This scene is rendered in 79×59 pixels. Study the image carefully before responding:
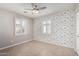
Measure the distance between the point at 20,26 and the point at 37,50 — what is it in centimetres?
56

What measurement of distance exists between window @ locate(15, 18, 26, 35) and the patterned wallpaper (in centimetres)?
21

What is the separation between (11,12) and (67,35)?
110 cm

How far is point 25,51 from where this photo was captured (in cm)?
146

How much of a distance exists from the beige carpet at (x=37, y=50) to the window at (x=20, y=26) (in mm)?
247

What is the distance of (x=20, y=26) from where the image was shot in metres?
1.49

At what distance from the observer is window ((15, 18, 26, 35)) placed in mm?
1470

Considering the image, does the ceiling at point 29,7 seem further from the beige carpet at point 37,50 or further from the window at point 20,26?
the beige carpet at point 37,50

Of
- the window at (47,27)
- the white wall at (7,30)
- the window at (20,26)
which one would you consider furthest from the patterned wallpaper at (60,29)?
the white wall at (7,30)

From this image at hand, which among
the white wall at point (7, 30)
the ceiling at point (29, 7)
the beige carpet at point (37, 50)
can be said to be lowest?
the beige carpet at point (37, 50)

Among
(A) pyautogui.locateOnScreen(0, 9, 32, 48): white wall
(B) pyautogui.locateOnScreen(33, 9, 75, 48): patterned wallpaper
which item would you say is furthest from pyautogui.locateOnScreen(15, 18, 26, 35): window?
(B) pyautogui.locateOnScreen(33, 9, 75, 48): patterned wallpaper

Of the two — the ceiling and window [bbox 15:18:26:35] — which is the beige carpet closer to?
window [bbox 15:18:26:35]

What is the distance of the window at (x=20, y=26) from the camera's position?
1470 millimetres

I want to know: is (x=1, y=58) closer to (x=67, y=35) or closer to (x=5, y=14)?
(x=5, y=14)

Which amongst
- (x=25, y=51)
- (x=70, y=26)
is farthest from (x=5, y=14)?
(x=70, y=26)
